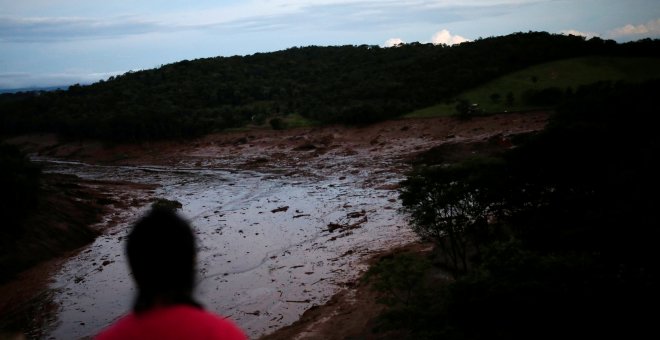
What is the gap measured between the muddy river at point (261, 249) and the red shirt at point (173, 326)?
0.23m

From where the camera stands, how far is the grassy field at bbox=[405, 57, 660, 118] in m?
45.9

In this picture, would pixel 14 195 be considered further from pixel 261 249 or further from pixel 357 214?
pixel 357 214

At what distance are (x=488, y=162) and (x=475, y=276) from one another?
5813 mm

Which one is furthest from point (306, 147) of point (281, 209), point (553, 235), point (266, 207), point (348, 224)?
point (553, 235)

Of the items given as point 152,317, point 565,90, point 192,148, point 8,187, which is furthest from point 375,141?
point 152,317

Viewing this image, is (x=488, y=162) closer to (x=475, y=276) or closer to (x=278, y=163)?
(x=475, y=276)

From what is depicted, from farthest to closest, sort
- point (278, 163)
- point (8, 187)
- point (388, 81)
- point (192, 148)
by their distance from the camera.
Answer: point (388, 81)
point (192, 148)
point (278, 163)
point (8, 187)

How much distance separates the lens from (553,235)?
36.7ft

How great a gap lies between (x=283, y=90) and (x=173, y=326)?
71117 mm

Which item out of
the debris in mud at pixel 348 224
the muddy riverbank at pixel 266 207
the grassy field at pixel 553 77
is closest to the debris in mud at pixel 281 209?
the muddy riverbank at pixel 266 207

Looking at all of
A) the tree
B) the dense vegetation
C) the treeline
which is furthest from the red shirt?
the dense vegetation

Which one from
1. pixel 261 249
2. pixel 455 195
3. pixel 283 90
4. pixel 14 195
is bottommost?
pixel 261 249

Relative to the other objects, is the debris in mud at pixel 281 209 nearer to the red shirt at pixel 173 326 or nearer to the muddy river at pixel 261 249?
the muddy river at pixel 261 249

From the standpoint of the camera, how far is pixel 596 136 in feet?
44.3
